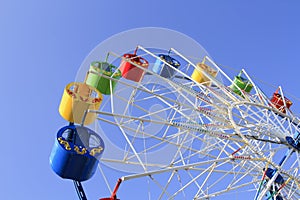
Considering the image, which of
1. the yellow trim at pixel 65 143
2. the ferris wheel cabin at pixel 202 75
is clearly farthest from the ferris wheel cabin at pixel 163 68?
the yellow trim at pixel 65 143

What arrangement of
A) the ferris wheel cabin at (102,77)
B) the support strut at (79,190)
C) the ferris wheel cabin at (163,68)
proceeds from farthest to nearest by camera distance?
the ferris wheel cabin at (163,68) < the ferris wheel cabin at (102,77) < the support strut at (79,190)

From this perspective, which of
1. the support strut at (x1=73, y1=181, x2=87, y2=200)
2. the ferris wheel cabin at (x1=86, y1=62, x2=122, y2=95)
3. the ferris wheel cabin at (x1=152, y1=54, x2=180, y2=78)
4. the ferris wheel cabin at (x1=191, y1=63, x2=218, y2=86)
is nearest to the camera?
the support strut at (x1=73, y1=181, x2=87, y2=200)

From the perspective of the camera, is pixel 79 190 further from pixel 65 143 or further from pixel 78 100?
pixel 78 100

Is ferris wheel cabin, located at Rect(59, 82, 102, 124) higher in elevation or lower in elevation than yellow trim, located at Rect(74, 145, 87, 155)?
higher

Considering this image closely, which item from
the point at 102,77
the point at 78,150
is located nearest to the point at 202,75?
the point at 102,77

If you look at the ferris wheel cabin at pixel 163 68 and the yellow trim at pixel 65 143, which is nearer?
the yellow trim at pixel 65 143

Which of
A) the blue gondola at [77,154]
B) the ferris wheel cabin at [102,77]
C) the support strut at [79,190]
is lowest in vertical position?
the support strut at [79,190]

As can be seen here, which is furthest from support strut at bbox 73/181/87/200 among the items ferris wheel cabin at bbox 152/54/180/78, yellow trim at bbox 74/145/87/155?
ferris wheel cabin at bbox 152/54/180/78

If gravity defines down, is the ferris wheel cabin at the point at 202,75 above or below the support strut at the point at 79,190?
above

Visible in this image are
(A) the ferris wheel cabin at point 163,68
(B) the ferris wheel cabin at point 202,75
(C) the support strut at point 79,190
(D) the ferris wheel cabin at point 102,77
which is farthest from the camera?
(B) the ferris wheel cabin at point 202,75

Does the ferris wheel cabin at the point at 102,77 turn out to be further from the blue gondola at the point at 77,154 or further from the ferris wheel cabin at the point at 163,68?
the ferris wheel cabin at the point at 163,68

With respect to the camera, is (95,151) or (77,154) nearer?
(77,154)

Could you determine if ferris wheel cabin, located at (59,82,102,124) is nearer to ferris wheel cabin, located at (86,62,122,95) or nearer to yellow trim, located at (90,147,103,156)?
ferris wheel cabin, located at (86,62,122,95)

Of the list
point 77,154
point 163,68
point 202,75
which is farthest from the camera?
point 202,75
